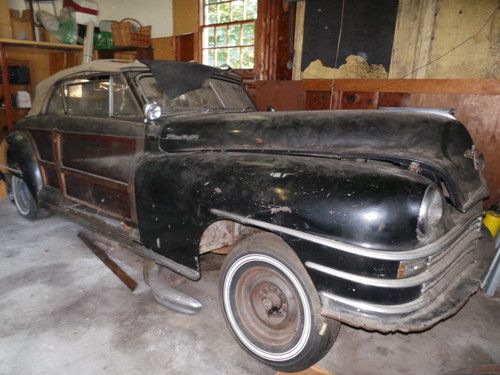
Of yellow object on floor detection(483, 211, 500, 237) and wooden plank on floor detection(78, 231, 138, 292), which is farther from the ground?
yellow object on floor detection(483, 211, 500, 237)

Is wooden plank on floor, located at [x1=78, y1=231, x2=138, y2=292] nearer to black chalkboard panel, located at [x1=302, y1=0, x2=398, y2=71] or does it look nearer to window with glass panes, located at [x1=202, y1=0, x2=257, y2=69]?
black chalkboard panel, located at [x1=302, y1=0, x2=398, y2=71]

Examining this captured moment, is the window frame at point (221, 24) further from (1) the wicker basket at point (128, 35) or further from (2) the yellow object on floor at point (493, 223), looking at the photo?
(2) the yellow object on floor at point (493, 223)

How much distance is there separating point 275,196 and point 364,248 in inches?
19.0

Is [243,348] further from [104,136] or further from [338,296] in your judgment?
[104,136]

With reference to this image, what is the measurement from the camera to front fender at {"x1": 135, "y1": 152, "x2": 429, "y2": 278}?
4.80ft

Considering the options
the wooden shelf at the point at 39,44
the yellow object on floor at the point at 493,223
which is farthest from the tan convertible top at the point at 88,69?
the wooden shelf at the point at 39,44

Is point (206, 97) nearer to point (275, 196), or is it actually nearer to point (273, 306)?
point (275, 196)

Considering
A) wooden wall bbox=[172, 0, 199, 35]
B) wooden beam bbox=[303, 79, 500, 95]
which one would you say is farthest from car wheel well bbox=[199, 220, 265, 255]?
wooden wall bbox=[172, 0, 199, 35]

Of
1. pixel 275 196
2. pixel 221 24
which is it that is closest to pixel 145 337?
pixel 275 196

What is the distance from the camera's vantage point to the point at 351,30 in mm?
5918

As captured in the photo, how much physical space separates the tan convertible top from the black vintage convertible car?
2cm

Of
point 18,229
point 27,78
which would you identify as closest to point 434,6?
point 18,229

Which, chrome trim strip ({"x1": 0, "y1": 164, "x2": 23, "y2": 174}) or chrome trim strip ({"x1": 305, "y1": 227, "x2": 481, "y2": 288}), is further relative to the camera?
chrome trim strip ({"x1": 0, "y1": 164, "x2": 23, "y2": 174})

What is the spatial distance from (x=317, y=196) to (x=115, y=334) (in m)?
1.62
